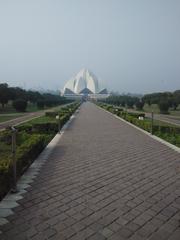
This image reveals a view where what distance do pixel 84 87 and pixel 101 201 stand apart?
411 ft

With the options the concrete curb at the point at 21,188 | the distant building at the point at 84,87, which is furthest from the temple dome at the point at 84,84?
the concrete curb at the point at 21,188

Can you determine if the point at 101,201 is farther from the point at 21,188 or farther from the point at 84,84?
the point at 84,84

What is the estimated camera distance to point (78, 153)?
276 inches

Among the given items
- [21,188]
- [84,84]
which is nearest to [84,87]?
[84,84]

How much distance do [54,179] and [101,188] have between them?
0.94 m

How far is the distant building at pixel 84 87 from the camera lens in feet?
418

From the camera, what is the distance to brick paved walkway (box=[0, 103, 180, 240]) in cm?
277

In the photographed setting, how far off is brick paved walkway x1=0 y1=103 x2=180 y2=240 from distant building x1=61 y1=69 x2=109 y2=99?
401 feet

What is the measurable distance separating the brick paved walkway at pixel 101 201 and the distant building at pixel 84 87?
12212 centimetres

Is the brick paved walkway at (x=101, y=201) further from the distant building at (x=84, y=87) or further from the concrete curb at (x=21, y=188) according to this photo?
the distant building at (x=84, y=87)

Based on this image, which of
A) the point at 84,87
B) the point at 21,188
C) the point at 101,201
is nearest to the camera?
the point at 101,201

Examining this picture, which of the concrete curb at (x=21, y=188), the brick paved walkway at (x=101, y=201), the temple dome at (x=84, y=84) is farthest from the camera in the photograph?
the temple dome at (x=84, y=84)

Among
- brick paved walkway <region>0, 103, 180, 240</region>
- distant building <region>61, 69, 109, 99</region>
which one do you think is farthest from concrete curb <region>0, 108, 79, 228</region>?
distant building <region>61, 69, 109, 99</region>

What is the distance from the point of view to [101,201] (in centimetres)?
358
